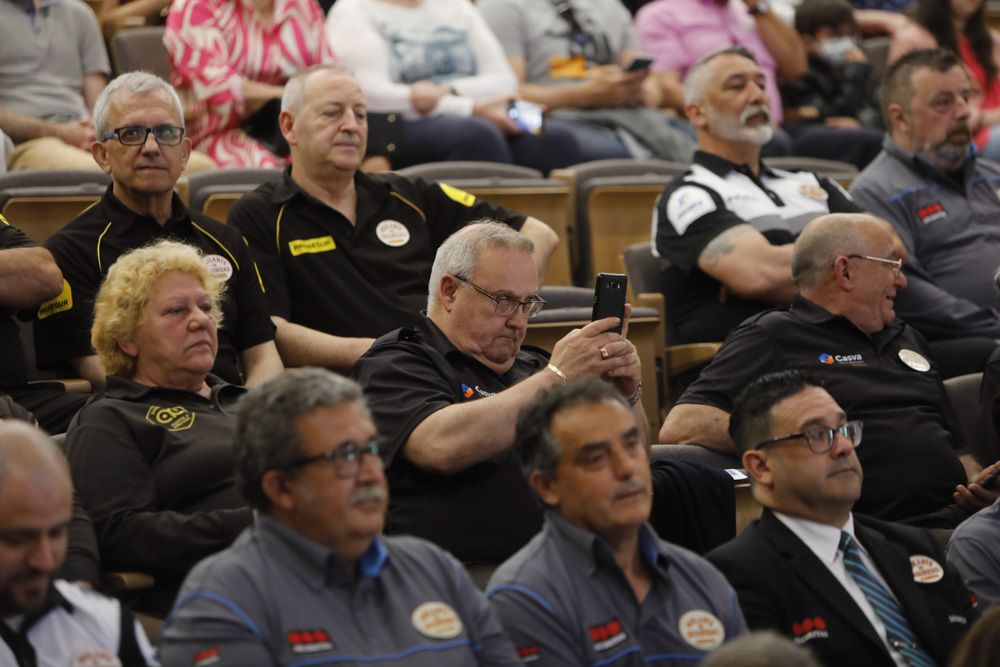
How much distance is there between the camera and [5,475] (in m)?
2.06

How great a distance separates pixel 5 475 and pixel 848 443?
5.15 feet

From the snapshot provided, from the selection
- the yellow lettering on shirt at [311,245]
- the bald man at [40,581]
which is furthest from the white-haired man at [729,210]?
the bald man at [40,581]

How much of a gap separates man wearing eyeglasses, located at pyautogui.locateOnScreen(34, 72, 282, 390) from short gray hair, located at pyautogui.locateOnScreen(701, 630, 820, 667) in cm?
187

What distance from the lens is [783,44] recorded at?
6512 mm

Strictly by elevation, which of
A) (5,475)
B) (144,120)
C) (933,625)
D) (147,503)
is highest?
(144,120)

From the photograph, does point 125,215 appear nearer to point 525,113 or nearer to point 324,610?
point 324,610

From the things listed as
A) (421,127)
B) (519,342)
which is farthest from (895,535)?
(421,127)

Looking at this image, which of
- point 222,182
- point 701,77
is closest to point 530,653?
point 222,182

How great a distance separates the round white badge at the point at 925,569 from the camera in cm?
282

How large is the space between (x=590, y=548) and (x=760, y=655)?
0.61 metres

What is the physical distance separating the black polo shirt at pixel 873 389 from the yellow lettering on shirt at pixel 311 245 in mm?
1031

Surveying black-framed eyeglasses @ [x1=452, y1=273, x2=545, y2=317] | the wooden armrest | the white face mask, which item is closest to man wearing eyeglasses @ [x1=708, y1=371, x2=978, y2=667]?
black-framed eyeglasses @ [x1=452, y1=273, x2=545, y2=317]

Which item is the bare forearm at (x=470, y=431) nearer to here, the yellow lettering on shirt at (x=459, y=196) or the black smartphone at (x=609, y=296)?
the black smartphone at (x=609, y=296)

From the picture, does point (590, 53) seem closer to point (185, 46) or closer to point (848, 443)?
point (185, 46)
